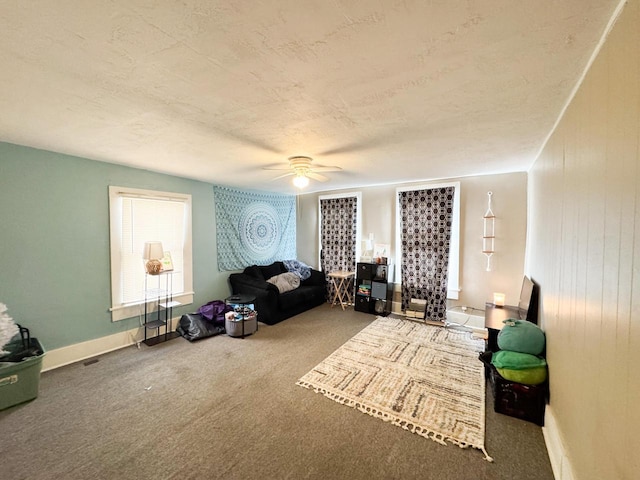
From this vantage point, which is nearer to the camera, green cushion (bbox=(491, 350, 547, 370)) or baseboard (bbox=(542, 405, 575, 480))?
baseboard (bbox=(542, 405, 575, 480))

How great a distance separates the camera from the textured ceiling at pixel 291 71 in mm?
999

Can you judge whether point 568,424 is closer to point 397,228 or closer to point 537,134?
point 537,134

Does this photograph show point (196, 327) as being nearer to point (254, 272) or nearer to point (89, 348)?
point (89, 348)

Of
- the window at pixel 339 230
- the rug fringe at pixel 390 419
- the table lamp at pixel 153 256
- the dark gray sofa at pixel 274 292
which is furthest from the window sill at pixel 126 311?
the window at pixel 339 230

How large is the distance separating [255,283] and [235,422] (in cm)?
260

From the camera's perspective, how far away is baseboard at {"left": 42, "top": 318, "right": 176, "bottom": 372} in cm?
284

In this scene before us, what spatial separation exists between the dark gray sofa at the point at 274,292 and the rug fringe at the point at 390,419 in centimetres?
185

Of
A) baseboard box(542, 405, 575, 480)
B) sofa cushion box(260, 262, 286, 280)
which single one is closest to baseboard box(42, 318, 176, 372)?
sofa cushion box(260, 262, 286, 280)

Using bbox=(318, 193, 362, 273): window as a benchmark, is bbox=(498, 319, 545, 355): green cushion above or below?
below

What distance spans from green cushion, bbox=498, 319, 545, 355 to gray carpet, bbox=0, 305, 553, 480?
0.59m

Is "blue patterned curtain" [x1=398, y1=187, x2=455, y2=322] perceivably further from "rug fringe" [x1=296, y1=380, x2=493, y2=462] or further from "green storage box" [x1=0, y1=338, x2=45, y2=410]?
"green storage box" [x1=0, y1=338, x2=45, y2=410]

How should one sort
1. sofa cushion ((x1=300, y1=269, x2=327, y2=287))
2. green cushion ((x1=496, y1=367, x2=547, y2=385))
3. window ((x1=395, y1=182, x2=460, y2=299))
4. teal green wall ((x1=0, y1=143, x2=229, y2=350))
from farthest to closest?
1. sofa cushion ((x1=300, y1=269, x2=327, y2=287))
2. window ((x1=395, y1=182, x2=460, y2=299))
3. teal green wall ((x1=0, y1=143, x2=229, y2=350))
4. green cushion ((x1=496, y1=367, x2=547, y2=385))

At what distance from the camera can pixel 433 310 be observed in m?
4.39

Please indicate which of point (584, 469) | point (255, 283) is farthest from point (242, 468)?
point (255, 283)
